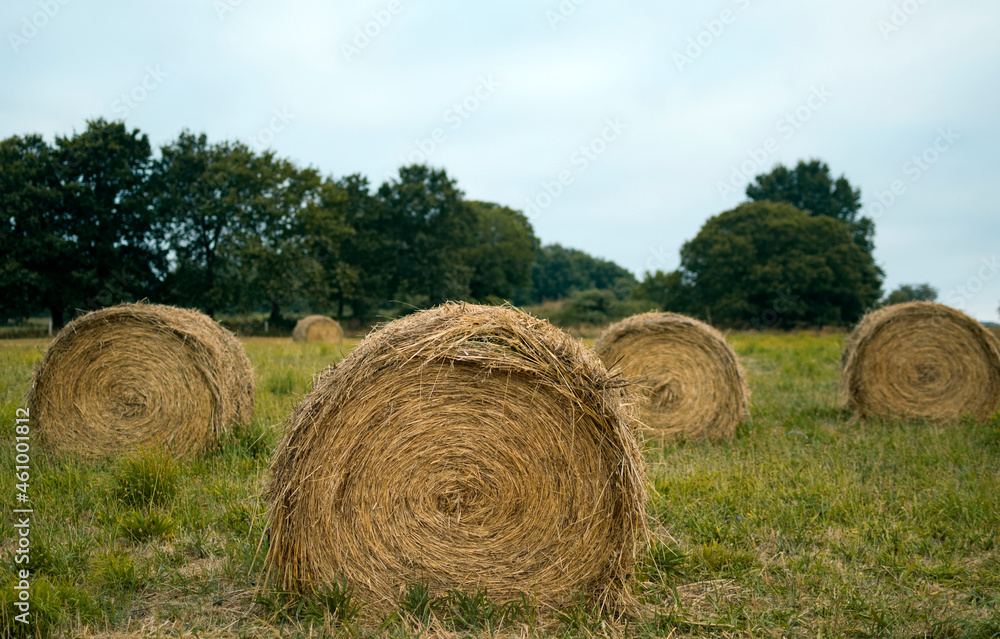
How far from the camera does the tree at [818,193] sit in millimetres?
52094

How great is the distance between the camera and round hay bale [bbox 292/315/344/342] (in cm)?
2258

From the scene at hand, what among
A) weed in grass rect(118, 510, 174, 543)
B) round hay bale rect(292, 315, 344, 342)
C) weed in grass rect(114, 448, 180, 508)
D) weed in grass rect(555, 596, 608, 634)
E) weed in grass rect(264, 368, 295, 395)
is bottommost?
weed in grass rect(555, 596, 608, 634)

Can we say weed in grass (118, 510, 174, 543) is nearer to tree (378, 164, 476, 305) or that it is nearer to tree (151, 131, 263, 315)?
tree (151, 131, 263, 315)

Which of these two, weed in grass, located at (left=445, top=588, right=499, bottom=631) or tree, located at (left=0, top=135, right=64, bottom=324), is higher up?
tree, located at (left=0, top=135, right=64, bottom=324)

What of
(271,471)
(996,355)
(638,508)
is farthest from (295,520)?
(996,355)

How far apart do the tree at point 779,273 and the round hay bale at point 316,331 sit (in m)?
22.1

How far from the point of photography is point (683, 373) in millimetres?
8297

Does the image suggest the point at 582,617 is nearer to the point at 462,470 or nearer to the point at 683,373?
the point at 462,470

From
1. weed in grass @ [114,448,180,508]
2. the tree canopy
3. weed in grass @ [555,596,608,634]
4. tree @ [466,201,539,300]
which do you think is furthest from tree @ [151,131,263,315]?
weed in grass @ [555,596,608,634]

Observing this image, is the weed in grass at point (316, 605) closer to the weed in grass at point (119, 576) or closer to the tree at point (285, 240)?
the weed in grass at point (119, 576)

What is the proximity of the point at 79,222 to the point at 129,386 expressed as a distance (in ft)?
89.3

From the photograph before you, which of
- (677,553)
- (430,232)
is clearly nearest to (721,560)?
(677,553)

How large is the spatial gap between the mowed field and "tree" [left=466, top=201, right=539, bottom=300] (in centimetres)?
4167

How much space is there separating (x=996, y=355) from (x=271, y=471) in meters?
9.96
